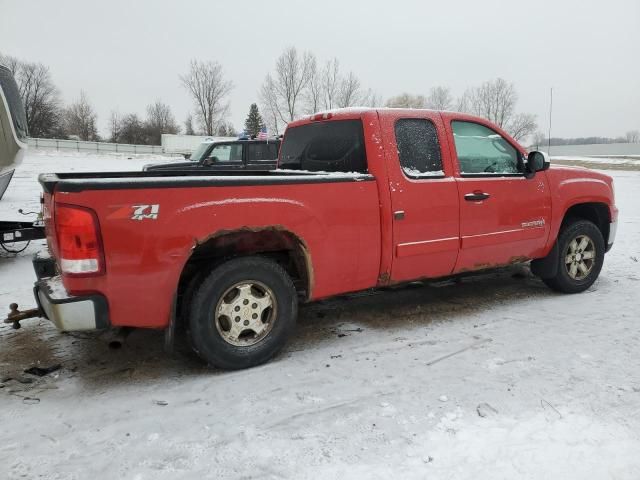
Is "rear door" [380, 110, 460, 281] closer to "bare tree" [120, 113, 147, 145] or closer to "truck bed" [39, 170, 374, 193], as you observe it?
"truck bed" [39, 170, 374, 193]

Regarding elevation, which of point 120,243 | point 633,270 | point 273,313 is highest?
point 120,243

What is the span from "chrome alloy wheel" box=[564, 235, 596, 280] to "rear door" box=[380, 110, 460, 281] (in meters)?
1.69

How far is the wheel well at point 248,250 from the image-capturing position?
3.39m

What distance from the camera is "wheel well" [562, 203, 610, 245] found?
5434 mm

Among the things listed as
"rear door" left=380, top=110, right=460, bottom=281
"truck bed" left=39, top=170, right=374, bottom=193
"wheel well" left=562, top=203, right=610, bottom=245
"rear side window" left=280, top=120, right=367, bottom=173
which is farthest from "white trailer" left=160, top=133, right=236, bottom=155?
"truck bed" left=39, top=170, right=374, bottom=193

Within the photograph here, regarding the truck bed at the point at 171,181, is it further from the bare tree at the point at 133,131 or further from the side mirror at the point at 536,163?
the bare tree at the point at 133,131

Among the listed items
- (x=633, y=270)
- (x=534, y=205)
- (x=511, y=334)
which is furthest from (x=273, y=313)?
(x=633, y=270)

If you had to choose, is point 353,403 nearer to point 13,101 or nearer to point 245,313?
point 245,313

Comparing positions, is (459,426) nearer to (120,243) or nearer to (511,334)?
(511,334)

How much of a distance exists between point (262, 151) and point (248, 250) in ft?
26.8

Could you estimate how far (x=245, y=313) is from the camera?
3.44 meters

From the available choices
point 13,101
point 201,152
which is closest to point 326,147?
point 13,101

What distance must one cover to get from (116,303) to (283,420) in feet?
4.04

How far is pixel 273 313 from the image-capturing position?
357 cm
